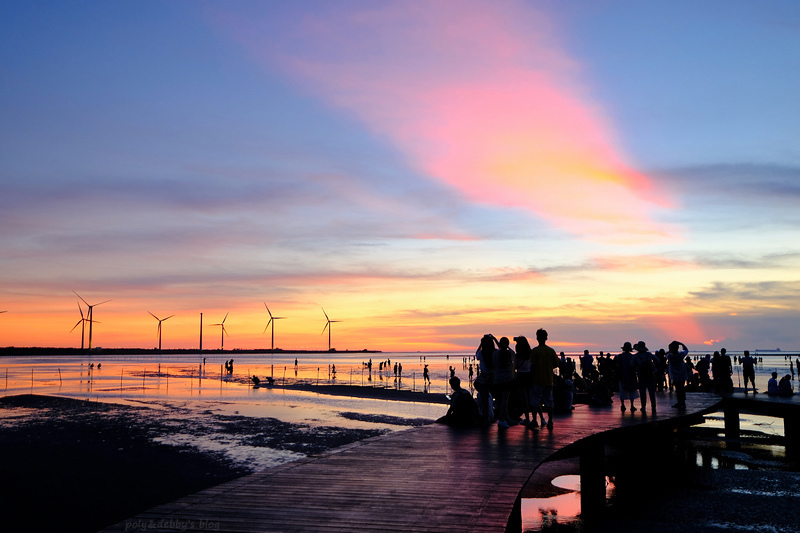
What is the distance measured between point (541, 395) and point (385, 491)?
26.9ft

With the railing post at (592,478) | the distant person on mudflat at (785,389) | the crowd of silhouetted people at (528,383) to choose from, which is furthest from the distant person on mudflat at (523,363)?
the distant person on mudflat at (785,389)

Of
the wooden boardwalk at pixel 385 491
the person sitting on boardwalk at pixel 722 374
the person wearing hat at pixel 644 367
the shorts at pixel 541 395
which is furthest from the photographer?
the person sitting on boardwalk at pixel 722 374

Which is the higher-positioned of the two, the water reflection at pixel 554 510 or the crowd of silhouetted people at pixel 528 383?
the crowd of silhouetted people at pixel 528 383

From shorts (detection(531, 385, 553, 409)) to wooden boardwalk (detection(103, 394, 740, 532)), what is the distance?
4.74 ft

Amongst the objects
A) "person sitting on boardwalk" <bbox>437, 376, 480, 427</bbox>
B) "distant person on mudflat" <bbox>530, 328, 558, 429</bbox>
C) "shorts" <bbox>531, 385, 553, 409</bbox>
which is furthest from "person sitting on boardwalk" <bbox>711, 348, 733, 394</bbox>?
"person sitting on boardwalk" <bbox>437, 376, 480, 427</bbox>

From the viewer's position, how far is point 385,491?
8.65 meters

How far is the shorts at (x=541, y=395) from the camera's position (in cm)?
1561

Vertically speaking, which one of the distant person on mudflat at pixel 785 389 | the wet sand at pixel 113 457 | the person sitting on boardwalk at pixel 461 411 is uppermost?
the person sitting on boardwalk at pixel 461 411

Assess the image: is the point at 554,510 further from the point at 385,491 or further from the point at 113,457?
the point at 113,457

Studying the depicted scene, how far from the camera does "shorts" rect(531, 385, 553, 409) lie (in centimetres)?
1561

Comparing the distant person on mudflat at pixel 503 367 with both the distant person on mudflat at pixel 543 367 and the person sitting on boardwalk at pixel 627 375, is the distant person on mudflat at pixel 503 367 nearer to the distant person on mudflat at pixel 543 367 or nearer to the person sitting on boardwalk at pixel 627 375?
the distant person on mudflat at pixel 543 367

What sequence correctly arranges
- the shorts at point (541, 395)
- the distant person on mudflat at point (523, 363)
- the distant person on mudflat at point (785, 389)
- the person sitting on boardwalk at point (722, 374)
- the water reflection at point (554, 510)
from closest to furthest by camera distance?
the water reflection at point (554, 510), the distant person on mudflat at point (523, 363), the shorts at point (541, 395), the distant person on mudflat at point (785, 389), the person sitting on boardwalk at point (722, 374)

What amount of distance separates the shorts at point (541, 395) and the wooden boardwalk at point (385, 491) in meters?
1.44

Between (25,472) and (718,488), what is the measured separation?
20.8 meters
